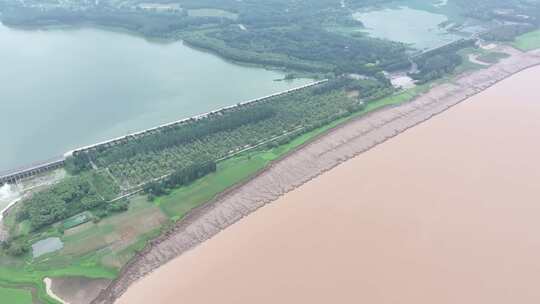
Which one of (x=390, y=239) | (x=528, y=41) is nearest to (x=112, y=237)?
(x=390, y=239)

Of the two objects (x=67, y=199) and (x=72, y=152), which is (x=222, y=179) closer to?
(x=67, y=199)

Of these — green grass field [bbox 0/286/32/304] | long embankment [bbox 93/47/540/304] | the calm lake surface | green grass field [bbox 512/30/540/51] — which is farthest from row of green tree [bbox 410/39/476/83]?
green grass field [bbox 0/286/32/304]

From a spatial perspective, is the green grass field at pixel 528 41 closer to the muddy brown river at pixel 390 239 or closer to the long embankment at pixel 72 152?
the muddy brown river at pixel 390 239

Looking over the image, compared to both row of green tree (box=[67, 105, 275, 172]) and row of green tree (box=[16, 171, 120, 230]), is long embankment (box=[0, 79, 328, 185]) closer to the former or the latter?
row of green tree (box=[67, 105, 275, 172])

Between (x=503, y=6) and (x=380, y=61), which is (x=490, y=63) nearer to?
(x=380, y=61)

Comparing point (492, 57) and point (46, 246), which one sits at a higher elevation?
point (492, 57)
